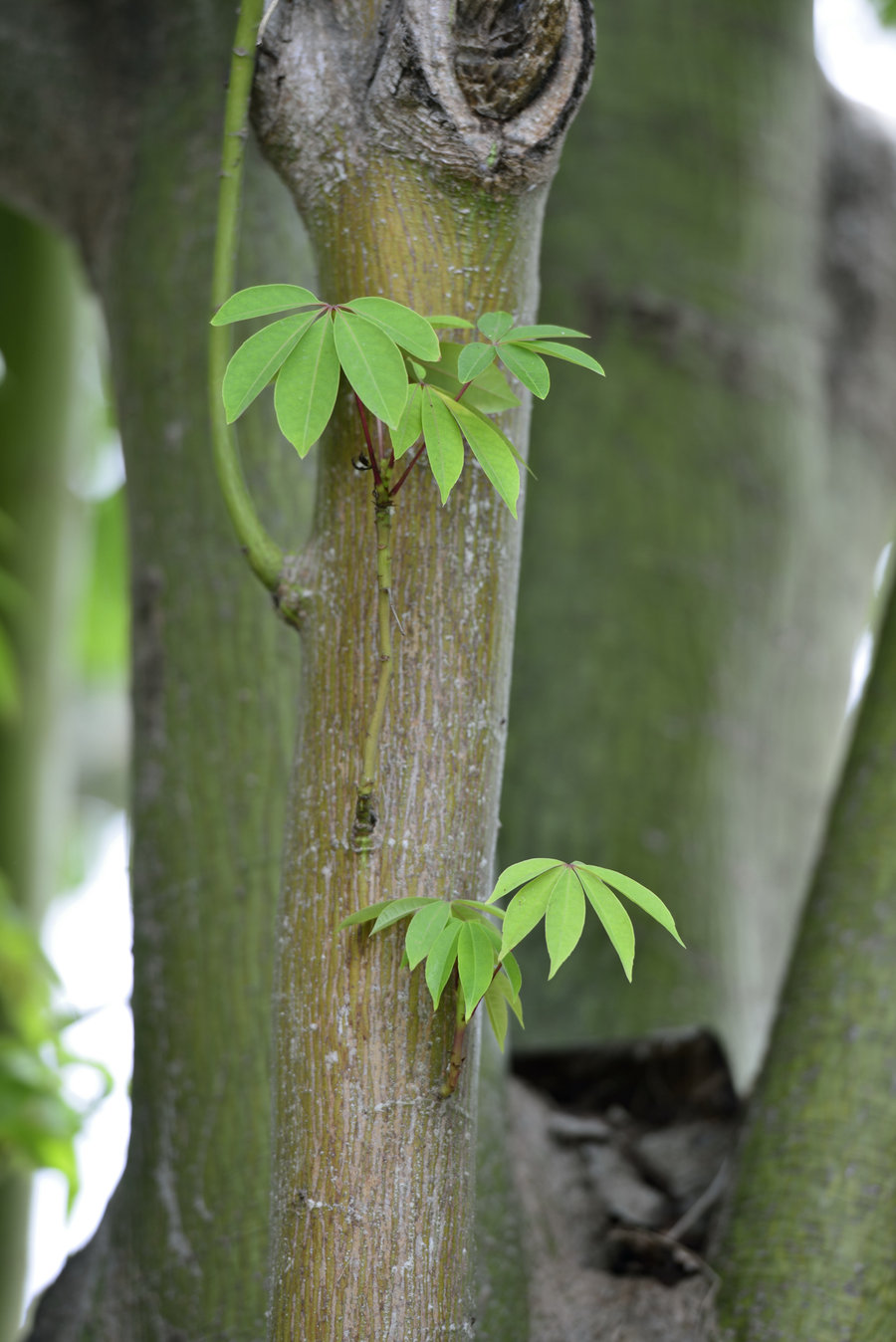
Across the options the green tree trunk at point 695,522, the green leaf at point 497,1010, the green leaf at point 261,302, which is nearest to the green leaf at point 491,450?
the green leaf at point 261,302

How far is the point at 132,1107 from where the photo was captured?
1.23m

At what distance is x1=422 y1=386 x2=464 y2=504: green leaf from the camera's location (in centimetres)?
67

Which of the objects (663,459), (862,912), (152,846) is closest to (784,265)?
(663,459)

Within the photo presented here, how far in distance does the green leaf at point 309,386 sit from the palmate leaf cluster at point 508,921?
27 centimetres

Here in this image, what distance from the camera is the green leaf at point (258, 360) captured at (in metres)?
0.65

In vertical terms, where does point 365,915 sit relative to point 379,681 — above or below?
below

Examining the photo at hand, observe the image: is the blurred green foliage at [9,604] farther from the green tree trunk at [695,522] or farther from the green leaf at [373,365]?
the green leaf at [373,365]

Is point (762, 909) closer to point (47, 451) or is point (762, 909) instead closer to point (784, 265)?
point (784, 265)

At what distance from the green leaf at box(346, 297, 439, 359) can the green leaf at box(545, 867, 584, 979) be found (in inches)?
12.1

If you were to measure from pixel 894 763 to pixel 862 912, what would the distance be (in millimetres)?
151

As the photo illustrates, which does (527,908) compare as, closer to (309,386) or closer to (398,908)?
(398,908)

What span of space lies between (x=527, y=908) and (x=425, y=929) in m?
0.06

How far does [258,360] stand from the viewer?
0.66 meters

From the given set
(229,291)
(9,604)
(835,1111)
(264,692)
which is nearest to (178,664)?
(264,692)
